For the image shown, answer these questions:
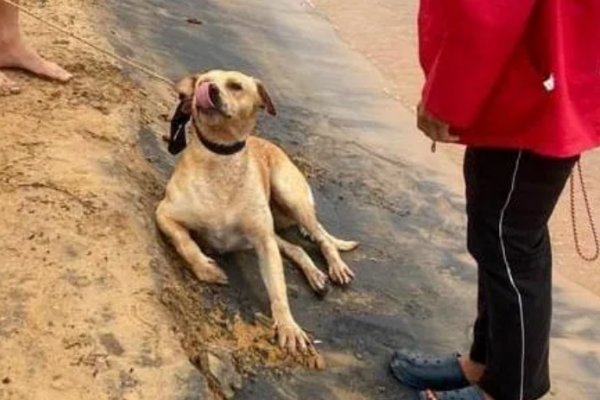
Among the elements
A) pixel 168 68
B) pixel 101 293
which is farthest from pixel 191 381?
pixel 168 68

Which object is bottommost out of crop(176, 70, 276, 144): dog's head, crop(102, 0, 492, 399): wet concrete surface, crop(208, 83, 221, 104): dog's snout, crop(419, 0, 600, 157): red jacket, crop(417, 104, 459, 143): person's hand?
crop(102, 0, 492, 399): wet concrete surface

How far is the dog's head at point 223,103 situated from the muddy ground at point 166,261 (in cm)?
Result: 45

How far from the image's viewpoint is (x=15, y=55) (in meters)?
5.68

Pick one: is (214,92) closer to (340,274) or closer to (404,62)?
(340,274)

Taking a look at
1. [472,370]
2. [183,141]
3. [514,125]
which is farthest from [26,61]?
[514,125]

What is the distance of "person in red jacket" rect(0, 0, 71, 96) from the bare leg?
3.95 feet

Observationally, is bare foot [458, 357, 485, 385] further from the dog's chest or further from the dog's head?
the dog's head

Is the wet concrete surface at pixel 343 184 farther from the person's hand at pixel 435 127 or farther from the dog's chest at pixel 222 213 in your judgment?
the person's hand at pixel 435 127

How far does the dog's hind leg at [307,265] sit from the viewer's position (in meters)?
5.11

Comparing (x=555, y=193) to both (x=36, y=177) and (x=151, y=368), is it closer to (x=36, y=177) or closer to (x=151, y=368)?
(x=151, y=368)

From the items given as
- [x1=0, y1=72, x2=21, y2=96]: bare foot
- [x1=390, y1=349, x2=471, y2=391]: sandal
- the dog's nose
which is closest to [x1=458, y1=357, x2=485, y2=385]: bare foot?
[x1=390, y1=349, x2=471, y2=391]: sandal

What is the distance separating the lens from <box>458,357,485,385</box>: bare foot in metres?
4.36

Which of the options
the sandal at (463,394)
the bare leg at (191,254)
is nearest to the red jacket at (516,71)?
the sandal at (463,394)

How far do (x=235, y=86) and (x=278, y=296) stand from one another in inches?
36.0
